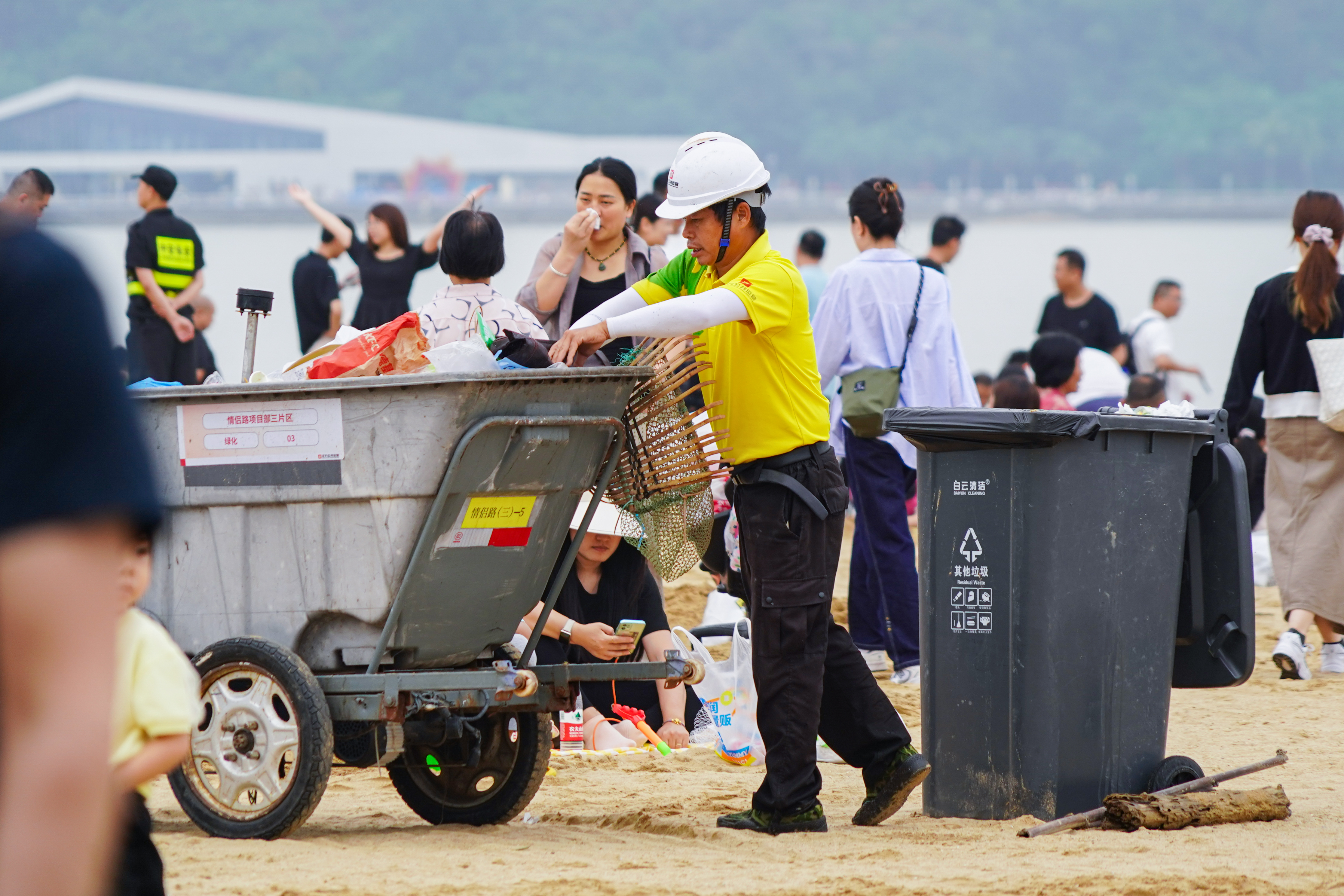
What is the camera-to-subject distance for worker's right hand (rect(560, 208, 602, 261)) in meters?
5.58

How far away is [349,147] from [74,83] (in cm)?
723

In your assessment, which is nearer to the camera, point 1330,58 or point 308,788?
point 308,788

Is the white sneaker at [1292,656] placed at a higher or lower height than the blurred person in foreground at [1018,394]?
lower

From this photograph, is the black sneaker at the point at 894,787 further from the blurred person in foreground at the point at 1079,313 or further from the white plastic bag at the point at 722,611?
the blurred person in foreground at the point at 1079,313

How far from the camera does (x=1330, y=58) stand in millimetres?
64938

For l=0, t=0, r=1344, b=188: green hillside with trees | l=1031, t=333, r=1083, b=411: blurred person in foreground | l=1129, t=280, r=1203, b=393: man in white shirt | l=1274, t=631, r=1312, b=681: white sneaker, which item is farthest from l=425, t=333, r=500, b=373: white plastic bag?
l=0, t=0, r=1344, b=188: green hillside with trees

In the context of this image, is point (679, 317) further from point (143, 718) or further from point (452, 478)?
point (143, 718)

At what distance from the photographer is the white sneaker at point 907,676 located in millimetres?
7340

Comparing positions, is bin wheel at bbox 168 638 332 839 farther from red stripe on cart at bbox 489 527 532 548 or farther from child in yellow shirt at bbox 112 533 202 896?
child in yellow shirt at bbox 112 533 202 896

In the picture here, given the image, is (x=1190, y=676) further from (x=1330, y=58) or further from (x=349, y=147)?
(x=1330, y=58)

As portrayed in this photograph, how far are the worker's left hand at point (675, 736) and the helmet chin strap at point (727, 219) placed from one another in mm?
2258

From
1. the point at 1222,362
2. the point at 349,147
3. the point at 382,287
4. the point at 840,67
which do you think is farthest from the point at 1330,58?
the point at 382,287

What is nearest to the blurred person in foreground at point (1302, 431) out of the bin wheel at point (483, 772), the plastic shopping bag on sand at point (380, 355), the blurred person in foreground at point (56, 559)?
the bin wheel at point (483, 772)

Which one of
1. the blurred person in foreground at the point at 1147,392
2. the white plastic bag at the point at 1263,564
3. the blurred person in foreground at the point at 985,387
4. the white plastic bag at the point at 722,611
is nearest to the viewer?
the white plastic bag at the point at 722,611
